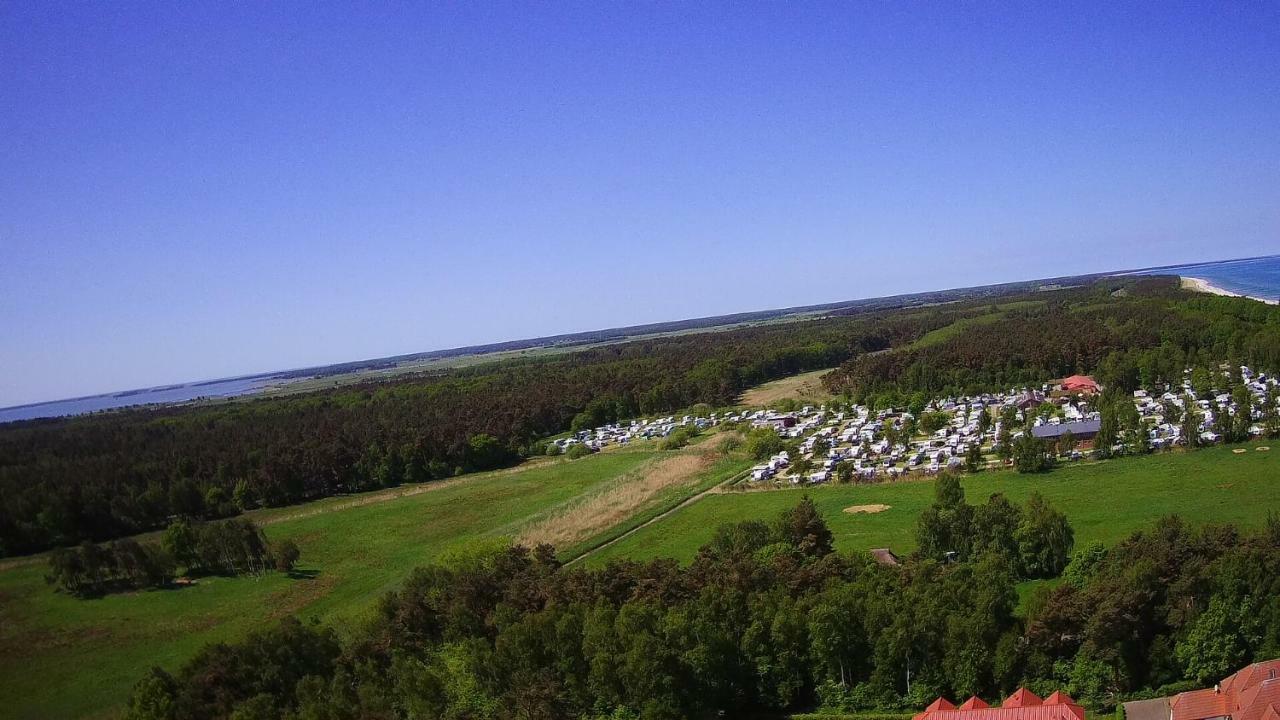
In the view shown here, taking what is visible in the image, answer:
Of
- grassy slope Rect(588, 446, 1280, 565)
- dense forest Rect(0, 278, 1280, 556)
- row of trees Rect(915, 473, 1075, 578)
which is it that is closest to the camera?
row of trees Rect(915, 473, 1075, 578)

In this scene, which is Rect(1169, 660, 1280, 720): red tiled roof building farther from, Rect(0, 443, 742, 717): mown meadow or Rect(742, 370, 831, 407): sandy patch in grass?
Rect(742, 370, 831, 407): sandy patch in grass

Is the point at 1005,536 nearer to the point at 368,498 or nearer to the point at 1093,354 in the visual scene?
the point at 368,498

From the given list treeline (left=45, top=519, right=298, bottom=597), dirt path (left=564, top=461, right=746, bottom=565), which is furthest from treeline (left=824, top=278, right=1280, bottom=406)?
treeline (left=45, top=519, right=298, bottom=597)

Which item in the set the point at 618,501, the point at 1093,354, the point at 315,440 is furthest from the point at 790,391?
the point at 315,440

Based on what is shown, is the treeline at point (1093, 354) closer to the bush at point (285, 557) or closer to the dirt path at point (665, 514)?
the dirt path at point (665, 514)

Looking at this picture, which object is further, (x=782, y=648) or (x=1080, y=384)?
(x=1080, y=384)

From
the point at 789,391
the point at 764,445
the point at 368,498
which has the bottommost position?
the point at 368,498
